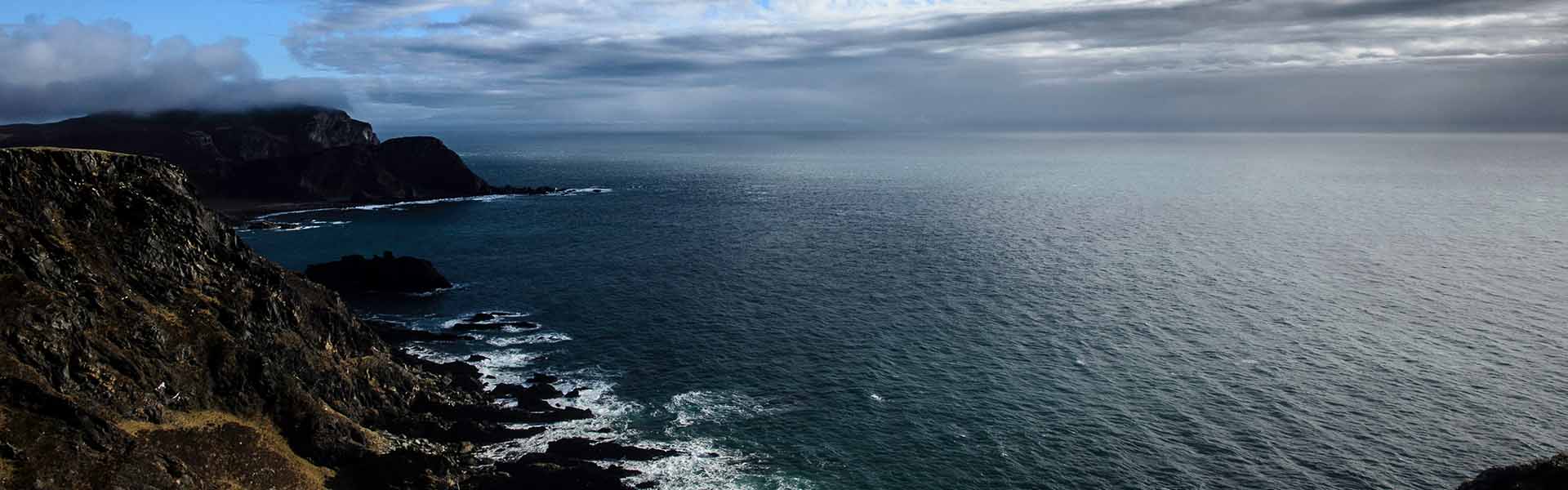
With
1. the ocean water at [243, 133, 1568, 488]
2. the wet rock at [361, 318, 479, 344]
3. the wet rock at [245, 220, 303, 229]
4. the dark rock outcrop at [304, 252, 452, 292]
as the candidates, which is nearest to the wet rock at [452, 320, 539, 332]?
the wet rock at [361, 318, 479, 344]

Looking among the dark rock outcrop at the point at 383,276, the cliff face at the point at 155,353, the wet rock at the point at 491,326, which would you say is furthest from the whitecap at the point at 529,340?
the dark rock outcrop at the point at 383,276

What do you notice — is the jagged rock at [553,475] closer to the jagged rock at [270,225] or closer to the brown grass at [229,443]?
the brown grass at [229,443]

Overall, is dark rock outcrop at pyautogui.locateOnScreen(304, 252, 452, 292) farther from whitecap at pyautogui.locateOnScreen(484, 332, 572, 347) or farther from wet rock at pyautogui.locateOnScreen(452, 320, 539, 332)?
whitecap at pyautogui.locateOnScreen(484, 332, 572, 347)

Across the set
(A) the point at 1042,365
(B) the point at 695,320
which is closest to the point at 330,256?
(B) the point at 695,320

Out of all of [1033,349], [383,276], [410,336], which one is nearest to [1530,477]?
[1033,349]

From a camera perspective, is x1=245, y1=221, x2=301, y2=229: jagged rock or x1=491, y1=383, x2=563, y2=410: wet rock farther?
x1=245, y1=221, x2=301, y2=229: jagged rock

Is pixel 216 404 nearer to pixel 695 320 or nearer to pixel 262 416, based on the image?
pixel 262 416

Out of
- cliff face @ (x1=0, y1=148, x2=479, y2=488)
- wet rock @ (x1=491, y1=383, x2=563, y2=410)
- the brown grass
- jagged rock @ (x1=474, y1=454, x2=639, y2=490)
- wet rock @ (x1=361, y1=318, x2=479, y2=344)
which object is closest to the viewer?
cliff face @ (x1=0, y1=148, x2=479, y2=488)

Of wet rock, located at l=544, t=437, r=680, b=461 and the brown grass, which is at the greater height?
the brown grass
